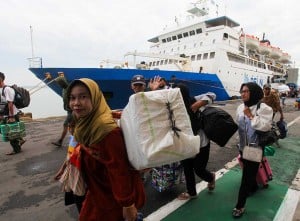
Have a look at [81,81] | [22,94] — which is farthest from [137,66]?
[81,81]

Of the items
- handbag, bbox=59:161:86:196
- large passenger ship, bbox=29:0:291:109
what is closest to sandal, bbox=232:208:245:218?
handbag, bbox=59:161:86:196

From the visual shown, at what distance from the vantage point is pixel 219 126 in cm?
239

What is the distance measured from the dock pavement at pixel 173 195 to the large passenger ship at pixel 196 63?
683 centimetres

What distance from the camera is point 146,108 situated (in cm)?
135

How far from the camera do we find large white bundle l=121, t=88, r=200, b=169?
1.29 metres

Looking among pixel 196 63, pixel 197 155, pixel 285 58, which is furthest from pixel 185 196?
pixel 285 58

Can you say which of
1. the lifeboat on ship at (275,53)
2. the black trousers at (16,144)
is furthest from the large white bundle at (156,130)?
the lifeboat on ship at (275,53)

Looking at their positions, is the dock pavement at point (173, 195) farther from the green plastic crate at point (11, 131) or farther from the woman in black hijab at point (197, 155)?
the green plastic crate at point (11, 131)

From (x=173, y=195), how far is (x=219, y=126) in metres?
1.15

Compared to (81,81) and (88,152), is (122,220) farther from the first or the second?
(81,81)

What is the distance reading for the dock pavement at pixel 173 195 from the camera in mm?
2527

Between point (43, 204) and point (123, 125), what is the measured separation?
2108 mm

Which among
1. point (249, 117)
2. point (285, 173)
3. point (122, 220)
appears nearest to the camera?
point (122, 220)

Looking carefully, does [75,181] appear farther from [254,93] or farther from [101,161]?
[254,93]
